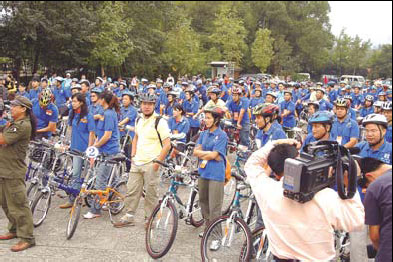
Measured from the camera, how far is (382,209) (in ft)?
8.11

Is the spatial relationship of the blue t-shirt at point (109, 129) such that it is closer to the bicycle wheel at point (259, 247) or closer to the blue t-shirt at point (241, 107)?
the bicycle wheel at point (259, 247)

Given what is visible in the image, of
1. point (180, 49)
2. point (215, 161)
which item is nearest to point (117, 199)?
point (215, 161)

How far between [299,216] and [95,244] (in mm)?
3553

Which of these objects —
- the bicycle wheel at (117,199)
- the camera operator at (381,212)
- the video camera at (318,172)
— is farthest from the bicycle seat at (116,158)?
the camera operator at (381,212)

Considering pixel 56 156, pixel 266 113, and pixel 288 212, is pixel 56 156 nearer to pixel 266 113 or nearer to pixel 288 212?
pixel 266 113

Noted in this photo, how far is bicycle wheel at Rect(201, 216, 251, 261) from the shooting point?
14.2ft

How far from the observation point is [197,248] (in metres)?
5.36

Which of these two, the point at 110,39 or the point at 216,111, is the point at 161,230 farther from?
the point at 110,39

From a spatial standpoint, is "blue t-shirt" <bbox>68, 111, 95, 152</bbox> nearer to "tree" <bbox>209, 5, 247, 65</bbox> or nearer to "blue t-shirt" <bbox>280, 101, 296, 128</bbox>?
"blue t-shirt" <bbox>280, 101, 296, 128</bbox>

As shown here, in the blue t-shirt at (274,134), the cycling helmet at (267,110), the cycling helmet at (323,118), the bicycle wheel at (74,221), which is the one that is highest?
the cycling helmet at (267,110)

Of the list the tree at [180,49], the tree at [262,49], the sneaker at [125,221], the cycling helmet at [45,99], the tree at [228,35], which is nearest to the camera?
the sneaker at [125,221]

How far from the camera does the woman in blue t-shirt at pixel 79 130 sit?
259 inches

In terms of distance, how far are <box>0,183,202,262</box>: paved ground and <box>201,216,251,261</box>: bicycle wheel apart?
22.9 inches

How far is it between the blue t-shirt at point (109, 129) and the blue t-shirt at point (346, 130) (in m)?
3.73
